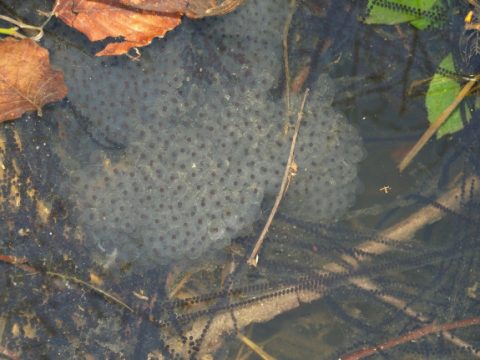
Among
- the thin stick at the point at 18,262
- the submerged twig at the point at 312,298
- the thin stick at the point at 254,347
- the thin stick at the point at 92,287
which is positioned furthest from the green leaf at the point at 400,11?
the thin stick at the point at 18,262

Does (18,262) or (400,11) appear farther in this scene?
(400,11)

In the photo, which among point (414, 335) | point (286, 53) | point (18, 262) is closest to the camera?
point (18, 262)

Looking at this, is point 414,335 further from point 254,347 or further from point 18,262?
point 18,262

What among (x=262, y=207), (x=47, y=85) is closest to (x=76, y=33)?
(x=47, y=85)

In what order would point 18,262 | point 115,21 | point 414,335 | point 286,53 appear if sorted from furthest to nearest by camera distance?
point 414,335, point 286,53, point 18,262, point 115,21

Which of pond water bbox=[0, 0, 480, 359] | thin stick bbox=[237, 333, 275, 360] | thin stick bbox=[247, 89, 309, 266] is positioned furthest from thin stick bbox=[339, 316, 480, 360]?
thin stick bbox=[247, 89, 309, 266]

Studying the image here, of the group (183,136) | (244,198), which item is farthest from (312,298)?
(183,136)

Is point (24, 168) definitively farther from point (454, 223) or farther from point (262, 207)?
point (454, 223)

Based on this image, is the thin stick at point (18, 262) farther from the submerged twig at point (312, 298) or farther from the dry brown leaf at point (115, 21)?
the dry brown leaf at point (115, 21)
